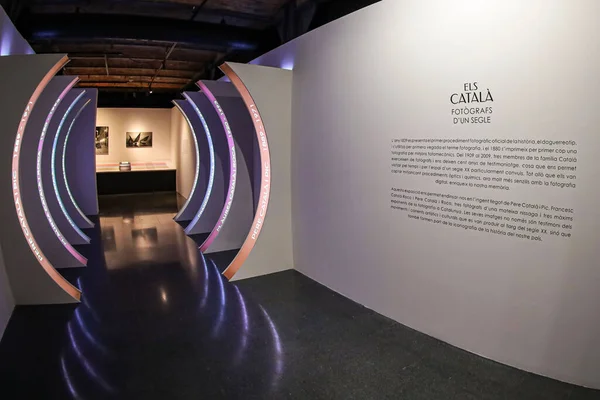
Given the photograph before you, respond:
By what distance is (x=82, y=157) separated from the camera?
9.48 m

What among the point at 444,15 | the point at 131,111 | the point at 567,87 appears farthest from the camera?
the point at 131,111

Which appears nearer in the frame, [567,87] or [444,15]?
[567,87]

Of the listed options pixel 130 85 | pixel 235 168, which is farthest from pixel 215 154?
pixel 130 85

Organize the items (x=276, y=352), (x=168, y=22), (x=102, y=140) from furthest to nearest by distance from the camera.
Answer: (x=102, y=140), (x=168, y=22), (x=276, y=352)

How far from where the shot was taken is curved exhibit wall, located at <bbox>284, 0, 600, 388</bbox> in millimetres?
2547

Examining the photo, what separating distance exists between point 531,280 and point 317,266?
249cm

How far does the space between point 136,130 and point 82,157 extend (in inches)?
204

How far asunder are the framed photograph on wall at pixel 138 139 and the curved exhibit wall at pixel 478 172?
11.8 m

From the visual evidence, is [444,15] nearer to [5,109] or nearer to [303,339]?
[303,339]

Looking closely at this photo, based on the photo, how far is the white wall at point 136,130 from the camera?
14023 mm

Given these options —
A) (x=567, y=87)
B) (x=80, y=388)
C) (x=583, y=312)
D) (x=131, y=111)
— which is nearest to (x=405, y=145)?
(x=567, y=87)

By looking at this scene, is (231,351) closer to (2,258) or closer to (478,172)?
(478,172)

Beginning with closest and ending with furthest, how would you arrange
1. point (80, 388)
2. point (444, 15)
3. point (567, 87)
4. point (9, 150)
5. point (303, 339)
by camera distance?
point (567, 87) < point (80, 388) < point (444, 15) < point (303, 339) < point (9, 150)

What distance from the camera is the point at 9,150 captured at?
3.94 m
